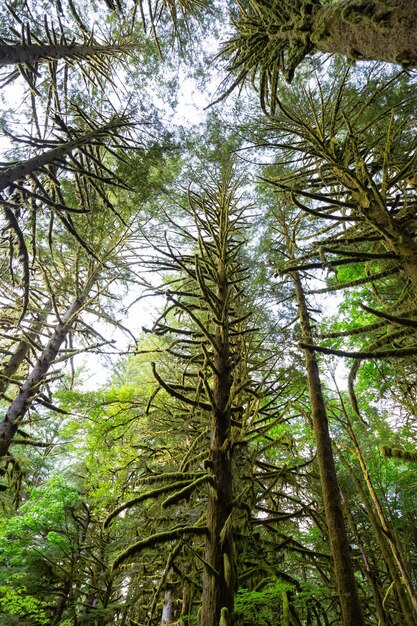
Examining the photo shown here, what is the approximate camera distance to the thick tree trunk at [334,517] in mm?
4547

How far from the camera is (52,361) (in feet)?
20.6

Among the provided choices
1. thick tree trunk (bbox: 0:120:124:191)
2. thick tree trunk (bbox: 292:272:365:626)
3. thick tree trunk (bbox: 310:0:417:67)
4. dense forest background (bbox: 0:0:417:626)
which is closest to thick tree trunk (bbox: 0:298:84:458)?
dense forest background (bbox: 0:0:417:626)

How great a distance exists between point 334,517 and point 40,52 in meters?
8.44

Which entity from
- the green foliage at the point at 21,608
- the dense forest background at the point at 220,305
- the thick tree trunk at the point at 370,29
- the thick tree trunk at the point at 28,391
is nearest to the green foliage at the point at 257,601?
the dense forest background at the point at 220,305

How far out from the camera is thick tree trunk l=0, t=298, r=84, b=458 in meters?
5.57

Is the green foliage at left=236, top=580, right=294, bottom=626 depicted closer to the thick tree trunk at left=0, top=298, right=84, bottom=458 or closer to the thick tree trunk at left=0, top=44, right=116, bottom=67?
the thick tree trunk at left=0, top=298, right=84, bottom=458

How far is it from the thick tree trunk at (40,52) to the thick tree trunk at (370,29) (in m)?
3.70

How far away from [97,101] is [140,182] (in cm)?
243

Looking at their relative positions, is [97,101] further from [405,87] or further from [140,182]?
[405,87]

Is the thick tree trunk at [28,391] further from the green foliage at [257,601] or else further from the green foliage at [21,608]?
the green foliage at [257,601]

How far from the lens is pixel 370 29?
9.49ft

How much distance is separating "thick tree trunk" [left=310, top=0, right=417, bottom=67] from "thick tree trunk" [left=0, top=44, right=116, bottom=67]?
3.70 meters

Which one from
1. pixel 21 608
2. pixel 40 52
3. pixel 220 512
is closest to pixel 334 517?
pixel 220 512

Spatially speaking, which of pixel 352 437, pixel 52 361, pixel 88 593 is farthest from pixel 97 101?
pixel 88 593
